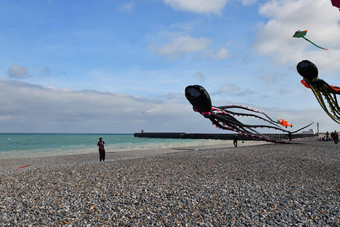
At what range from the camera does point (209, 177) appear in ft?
37.8

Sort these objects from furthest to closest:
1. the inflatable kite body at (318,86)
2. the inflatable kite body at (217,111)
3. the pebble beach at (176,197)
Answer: the inflatable kite body at (318,86) → the inflatable kite body at (217,111) → the pebble beach at (176,197)

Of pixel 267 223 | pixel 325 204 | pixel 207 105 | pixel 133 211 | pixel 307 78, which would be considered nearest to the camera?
pixel 267 223

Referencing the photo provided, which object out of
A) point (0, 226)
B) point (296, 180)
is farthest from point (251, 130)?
point (0, 226)

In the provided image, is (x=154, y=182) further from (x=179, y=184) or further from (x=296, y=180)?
(x=296, y=180)

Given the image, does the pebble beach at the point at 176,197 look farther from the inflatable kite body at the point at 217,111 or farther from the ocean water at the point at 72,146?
the ocean water at the point at 72,146

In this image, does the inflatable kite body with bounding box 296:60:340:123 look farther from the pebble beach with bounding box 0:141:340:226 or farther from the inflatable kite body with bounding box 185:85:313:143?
the pebble beach with bounding box 0:141:340:226

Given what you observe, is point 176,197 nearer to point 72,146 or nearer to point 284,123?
point 284,123

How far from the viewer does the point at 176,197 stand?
8.55 metres

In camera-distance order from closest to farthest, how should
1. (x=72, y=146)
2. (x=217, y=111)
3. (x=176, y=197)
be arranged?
(x=176, y=197)
(x=217, y=111)
(x=72, y=146)

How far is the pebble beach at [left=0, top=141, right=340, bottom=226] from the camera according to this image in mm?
6902

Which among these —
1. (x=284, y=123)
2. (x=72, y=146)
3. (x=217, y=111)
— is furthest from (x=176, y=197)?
(x=72, y=146)

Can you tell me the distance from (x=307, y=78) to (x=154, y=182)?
23364 mm

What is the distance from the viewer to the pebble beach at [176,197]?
22.6 ft

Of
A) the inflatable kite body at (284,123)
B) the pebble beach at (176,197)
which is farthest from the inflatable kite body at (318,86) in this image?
the pebble beach at (176,197)
